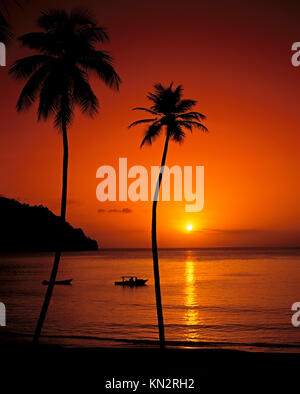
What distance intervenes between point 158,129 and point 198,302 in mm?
46230

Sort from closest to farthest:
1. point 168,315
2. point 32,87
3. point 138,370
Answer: point 138,370
point 32,87
point 168,315

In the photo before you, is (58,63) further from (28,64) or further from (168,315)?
(168,315)

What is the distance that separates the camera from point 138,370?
699 inches

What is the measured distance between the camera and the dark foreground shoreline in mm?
15984

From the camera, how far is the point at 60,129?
23594 mm

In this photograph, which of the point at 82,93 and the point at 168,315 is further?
the point at 168,315

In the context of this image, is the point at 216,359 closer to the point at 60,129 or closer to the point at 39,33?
the point at 60,129

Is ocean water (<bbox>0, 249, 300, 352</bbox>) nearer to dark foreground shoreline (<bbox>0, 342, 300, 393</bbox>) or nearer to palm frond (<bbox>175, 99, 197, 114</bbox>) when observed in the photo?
dark foreground shoreline (<bbox>0, 342, 300, 393</bbox>)

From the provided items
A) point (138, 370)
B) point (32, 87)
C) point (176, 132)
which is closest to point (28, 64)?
point (32, 87)

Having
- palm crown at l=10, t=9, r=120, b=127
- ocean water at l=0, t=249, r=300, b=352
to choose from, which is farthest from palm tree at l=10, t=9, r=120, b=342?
ocean water at l=0, t=249, r=300, b=352

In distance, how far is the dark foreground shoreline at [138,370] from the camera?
52.4 feet

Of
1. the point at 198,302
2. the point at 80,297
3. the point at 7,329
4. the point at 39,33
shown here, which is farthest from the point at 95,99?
the point at 80,297

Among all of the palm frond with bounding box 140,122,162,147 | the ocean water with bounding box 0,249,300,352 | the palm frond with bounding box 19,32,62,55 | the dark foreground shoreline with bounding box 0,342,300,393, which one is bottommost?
the ocean water with bounding box 0,249,300,352

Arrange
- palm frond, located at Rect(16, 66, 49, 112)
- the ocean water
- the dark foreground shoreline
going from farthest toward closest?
the ocean water
palm frond, located at Rect(16, 66, 49, 112)
the dark foreground shoreline
